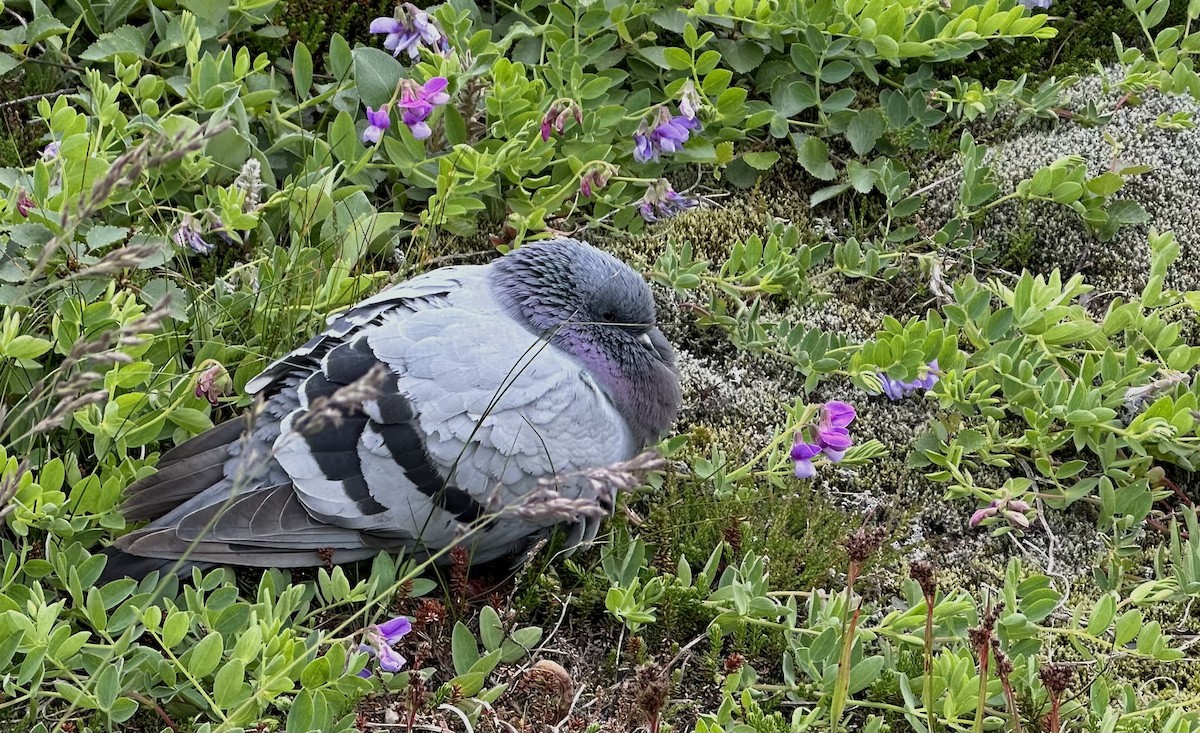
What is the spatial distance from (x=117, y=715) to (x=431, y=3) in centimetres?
327

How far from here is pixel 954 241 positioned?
187 inches

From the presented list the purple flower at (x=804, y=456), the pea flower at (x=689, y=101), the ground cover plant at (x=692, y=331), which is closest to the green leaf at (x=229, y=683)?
the ground cover plant at (x=692, y=331)

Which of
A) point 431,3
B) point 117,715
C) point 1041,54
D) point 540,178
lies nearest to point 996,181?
point 1041,54

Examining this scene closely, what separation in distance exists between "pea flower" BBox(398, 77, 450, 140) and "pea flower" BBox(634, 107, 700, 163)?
0.71 metres

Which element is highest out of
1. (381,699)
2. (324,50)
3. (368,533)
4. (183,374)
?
(324,50)

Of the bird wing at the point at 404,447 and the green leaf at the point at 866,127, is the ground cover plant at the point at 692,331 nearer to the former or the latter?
the green leaf at the point at 866,127

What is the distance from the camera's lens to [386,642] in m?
3.05

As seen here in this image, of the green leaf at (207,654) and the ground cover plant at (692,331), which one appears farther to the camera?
the ground cover plant at (692,331)

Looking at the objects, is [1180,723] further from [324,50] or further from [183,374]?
[324,50]

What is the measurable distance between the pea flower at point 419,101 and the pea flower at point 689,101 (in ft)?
2.83

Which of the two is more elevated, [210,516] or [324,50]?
[324,50]

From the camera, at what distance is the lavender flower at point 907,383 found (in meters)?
3.99

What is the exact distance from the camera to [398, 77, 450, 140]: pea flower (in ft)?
13.6

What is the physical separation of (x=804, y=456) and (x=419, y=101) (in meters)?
1.73
